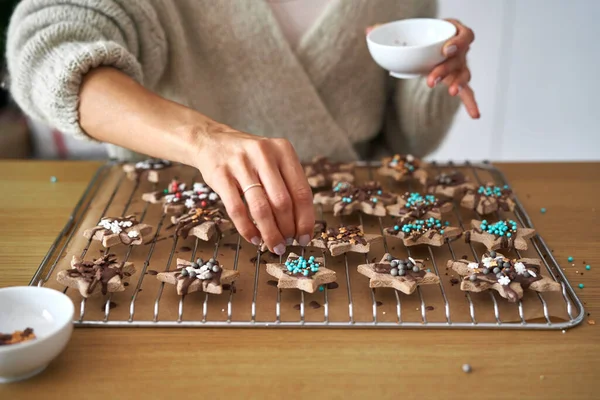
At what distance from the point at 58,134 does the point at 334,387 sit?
222 cm

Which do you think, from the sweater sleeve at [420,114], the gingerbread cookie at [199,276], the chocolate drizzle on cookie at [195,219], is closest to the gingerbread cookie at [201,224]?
the chocolate drizzle on cookie at [195,219]

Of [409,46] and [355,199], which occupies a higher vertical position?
[409,46]

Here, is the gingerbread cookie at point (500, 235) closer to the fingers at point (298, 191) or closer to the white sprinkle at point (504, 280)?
the white sprinkle at point (504, 280)

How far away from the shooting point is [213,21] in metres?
1.67

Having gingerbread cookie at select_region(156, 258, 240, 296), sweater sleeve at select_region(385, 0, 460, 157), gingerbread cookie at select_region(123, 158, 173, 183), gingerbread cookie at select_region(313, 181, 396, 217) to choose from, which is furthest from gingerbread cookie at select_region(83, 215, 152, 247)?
sweater sleeve at select_region(385, 0, 460, 157)

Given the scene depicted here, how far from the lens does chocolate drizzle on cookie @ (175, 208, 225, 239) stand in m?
1.25

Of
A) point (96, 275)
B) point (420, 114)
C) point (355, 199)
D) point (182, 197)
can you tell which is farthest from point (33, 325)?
point (420, 114)

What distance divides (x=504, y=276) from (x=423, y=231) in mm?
206

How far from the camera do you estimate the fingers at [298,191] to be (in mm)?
1093

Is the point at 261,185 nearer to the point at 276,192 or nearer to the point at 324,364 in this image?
the point at 276,192

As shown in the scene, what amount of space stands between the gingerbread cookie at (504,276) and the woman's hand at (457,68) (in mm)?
440

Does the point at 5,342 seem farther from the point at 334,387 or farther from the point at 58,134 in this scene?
the point at 58,134

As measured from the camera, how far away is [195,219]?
127cm

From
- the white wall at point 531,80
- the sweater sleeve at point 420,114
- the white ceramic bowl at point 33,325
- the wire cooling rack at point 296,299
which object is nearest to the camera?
the white ceramic bowl at point 33,325
